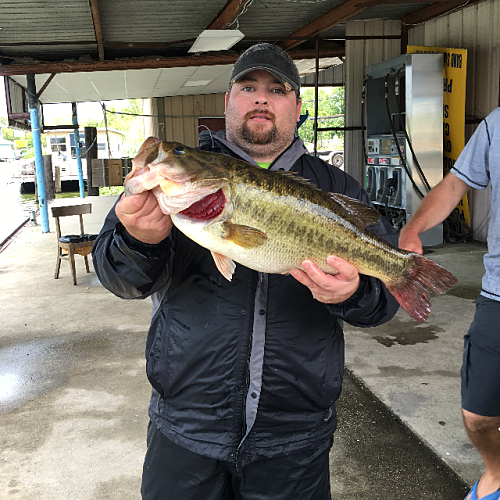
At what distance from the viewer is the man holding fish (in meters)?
1.74

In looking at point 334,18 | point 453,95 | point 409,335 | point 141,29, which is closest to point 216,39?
point 141,29

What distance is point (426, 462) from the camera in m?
3.41

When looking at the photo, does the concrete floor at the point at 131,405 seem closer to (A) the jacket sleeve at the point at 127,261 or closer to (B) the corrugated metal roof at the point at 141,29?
(A) the jacket sleeve at the point at 127,261

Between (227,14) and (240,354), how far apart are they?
7165mm

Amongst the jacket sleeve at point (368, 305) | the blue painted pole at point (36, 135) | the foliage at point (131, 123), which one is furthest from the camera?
the foliage at point (131, 123)

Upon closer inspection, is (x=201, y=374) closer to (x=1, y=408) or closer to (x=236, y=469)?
(x=236, y=469)

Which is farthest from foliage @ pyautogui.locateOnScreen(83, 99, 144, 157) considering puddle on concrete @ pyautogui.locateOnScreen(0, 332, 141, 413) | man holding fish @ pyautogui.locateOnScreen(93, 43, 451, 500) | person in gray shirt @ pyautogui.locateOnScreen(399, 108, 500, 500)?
man holding fish @ pyautogui.locateOnScreen(93, 43, 451, 500)

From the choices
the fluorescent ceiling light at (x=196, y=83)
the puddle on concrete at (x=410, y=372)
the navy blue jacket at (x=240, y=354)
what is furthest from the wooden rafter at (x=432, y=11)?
the navy blue jacket at (x=240, y=354)

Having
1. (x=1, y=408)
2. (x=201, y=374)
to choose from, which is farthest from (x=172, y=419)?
(x=1, y=408)

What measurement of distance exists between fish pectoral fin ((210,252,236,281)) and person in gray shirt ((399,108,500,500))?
92cm

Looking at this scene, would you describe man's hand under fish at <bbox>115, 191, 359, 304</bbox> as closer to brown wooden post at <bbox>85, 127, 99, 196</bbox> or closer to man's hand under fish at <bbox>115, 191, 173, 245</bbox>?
man's hand under fish at <bbox>115, 191, 173, 245</bbox>

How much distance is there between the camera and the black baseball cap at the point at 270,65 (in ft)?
6.92

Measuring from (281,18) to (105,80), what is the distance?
628cm

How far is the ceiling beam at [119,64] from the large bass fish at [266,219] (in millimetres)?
9984
